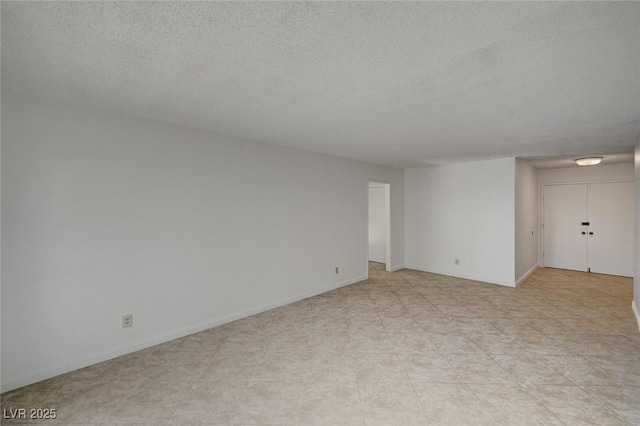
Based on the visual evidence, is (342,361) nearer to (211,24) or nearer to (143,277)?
(143,277)

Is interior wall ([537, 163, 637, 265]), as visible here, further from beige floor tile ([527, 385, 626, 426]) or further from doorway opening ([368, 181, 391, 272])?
beige floor tile ([527, 385, 626, 426])

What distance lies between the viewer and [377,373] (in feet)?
8.24

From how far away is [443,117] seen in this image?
2887 millimetres

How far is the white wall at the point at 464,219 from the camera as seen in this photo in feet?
17.4

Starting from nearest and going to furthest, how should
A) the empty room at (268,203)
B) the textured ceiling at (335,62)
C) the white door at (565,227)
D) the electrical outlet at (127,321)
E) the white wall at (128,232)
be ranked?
the textured ceiling at (335,62), the empty room at (268,203), the white wall at (128,232), the electrical outlet at (127,321), the white door at (565,227)

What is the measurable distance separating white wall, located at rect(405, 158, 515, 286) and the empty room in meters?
0.71

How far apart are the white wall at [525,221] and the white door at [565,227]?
415 millimetres

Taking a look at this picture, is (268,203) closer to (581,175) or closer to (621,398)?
(621,398)

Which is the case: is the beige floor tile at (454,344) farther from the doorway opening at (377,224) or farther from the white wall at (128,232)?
the doorway opening at (377,224)

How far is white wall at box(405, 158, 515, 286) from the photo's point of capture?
5.32 m

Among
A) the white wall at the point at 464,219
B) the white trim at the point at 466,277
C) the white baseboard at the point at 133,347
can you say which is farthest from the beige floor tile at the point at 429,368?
the white wall at the point at 464,219

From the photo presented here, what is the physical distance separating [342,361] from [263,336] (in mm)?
1008

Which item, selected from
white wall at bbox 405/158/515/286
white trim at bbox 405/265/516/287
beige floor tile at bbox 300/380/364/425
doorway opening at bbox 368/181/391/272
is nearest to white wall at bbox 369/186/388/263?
doorway opening at bbox 368/181/391/272

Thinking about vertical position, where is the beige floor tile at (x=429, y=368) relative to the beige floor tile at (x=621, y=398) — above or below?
above
